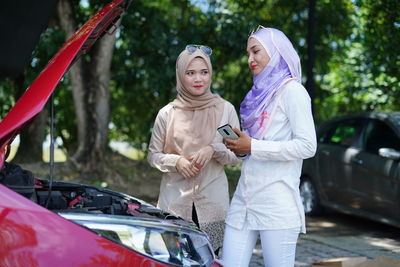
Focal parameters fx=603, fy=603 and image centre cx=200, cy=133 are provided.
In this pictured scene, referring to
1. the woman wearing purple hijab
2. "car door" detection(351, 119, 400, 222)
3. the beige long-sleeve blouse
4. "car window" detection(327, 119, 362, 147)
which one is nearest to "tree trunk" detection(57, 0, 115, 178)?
"car window" detection(327, 119, 362, 147)

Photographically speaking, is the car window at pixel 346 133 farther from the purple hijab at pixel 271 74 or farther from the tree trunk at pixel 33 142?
the tree trunk at pixel 33 142

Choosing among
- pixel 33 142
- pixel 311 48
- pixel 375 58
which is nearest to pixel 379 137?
pixel 311 48

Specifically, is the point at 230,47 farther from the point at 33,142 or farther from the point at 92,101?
the point at 33,142

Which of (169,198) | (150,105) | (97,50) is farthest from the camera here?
(150,105)

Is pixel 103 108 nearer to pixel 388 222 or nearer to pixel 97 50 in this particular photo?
pixel 97 50

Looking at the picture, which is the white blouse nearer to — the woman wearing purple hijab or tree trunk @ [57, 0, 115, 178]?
the woman wearing purple hijab

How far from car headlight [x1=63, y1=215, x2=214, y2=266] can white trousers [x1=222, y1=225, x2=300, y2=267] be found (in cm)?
46

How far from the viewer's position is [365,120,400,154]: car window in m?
7.17

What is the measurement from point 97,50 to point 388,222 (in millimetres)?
4775

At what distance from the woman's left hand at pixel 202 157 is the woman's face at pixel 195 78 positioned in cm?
38

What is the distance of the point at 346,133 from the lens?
26.5ft

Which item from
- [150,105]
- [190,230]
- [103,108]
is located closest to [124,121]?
[150,105]

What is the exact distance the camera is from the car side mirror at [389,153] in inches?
270

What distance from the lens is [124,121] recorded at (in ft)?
45.7
